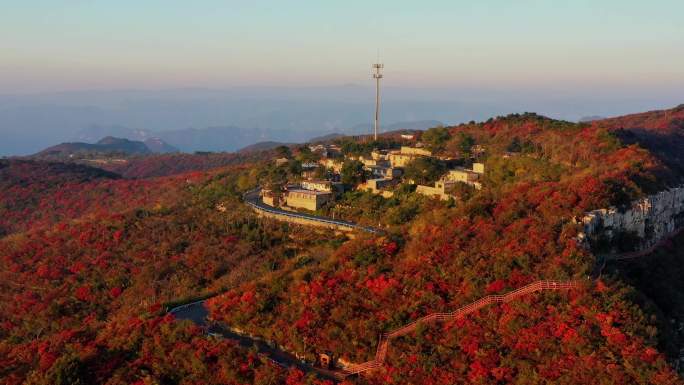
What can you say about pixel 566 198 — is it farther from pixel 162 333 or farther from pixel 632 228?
pixel 162 333

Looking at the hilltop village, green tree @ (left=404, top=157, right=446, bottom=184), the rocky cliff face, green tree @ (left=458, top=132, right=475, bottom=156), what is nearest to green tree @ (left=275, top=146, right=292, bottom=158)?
the hilltop village

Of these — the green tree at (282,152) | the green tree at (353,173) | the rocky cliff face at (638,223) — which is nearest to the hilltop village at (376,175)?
the green tree at (353,173)

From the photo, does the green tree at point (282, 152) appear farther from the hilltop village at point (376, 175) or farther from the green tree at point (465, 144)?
the green tree at point (465, 144)

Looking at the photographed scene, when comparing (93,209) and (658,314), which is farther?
(93,209)

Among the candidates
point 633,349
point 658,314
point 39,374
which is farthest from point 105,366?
point 658,314

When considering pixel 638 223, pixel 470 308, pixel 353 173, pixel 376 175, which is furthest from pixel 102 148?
pixel 470 308

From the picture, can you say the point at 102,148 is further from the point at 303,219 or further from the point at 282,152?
the point at 303,219
